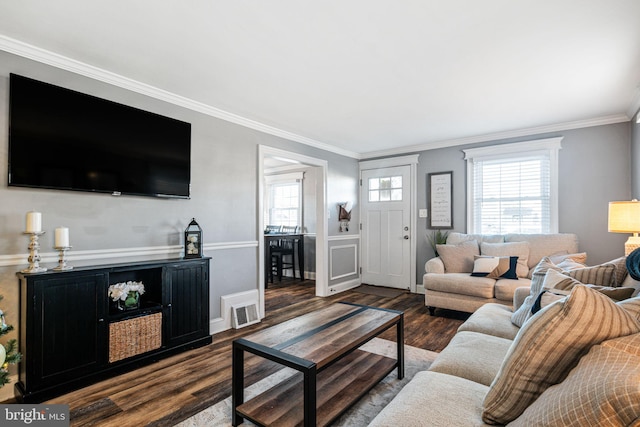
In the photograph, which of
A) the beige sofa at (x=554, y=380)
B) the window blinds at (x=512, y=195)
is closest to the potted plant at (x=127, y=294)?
the beige sofa at (x=554, y=380)

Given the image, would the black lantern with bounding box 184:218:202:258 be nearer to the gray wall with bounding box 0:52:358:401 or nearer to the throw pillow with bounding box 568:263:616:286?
the gray wall with bounding box 0:52:358:401

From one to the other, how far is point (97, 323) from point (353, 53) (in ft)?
8.93

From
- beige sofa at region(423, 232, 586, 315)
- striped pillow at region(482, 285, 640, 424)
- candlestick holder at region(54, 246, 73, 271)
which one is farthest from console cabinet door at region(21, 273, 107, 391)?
beige sofa at region(423, 232, 586, 315)

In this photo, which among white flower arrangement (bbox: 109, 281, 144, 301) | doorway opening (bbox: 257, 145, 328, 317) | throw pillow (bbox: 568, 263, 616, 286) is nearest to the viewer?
throw pillow (bbox: 568, 263, 616, 286)

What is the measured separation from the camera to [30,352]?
2072 millimetres

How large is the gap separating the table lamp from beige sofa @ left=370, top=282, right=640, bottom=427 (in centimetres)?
237

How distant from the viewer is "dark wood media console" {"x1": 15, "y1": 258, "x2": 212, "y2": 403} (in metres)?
2.10

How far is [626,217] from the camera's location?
2.90 meters

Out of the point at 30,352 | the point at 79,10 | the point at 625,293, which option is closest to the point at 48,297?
the point at 30,352

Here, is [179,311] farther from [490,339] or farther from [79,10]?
[490,339]

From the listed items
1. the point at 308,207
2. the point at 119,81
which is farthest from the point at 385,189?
the point at 119,81

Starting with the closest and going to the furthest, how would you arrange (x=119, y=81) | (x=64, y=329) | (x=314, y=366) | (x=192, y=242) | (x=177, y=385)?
(x=314, y=366), (x=64, y=329), (x=177, y=385), (x=119, y=81), (x=192, y=242)

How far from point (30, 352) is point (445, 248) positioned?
4151mm

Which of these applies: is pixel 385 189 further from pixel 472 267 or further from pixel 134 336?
pixel 134 336
